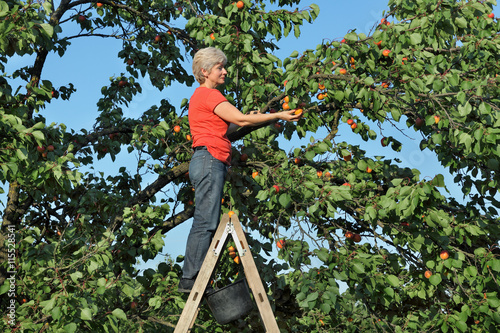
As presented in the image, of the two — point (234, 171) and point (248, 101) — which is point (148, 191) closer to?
point (234, 171)

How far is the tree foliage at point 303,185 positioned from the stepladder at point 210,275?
2.43 ft

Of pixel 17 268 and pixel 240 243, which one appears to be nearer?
pixel 240 243

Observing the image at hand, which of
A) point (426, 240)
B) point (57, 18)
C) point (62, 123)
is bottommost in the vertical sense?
point (426, 240)

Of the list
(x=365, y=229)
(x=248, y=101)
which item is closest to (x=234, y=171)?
(x=248, y=101)

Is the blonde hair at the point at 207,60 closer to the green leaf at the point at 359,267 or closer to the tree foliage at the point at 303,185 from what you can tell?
the tree foliage at the point at 303,185

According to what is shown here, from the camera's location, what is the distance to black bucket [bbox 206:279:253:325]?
403 cm

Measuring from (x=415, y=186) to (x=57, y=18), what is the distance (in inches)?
243

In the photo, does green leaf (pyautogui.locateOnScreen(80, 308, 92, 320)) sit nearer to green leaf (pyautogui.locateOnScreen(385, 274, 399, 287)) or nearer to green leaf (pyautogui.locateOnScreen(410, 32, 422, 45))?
green leaf (pyautogui.locateOnScreen(385, 274, 399, 287))

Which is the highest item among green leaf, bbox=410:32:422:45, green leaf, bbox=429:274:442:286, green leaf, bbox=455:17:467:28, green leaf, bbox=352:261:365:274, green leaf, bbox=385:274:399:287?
green leaf, bbox=455:17:467:28

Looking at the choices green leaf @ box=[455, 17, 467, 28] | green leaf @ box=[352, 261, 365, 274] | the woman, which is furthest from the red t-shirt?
green leaf @ box=[455, 17, 467, 28]

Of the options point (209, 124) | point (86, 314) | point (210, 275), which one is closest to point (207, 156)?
point (209, 124)

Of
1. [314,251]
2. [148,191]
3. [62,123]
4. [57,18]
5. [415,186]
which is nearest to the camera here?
[415,186]

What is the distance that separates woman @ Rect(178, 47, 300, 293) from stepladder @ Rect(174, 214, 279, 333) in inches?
6.6

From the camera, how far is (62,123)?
607cm
